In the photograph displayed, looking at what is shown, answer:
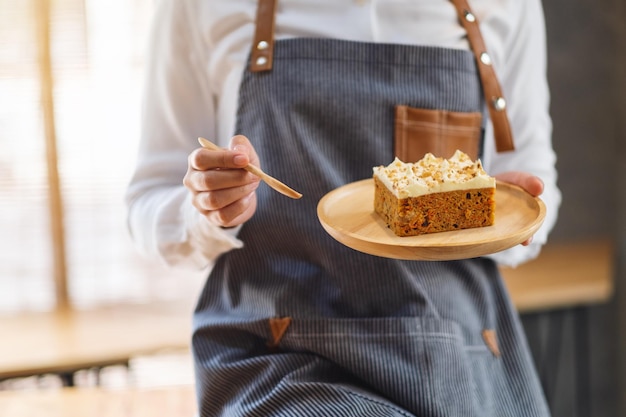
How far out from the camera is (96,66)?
2.11 m

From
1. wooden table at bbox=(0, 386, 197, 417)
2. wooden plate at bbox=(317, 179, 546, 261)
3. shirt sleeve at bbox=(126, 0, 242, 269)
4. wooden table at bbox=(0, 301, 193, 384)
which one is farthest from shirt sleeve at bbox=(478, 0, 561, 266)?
wooden table at bbox=(0, 301, 193, 384)

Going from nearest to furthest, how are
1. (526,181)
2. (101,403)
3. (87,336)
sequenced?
(526,181) → (101,403) → (87,336)

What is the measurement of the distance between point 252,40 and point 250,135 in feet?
0.53

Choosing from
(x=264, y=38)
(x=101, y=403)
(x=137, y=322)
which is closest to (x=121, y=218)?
(x=137, y=322)

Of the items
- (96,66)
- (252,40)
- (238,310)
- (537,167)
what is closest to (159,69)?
(252,40)

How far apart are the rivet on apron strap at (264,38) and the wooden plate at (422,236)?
9.9 inches

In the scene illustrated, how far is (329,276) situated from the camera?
3.98 ft

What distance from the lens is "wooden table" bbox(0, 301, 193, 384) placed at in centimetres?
211

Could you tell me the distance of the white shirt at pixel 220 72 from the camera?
1.25 meters

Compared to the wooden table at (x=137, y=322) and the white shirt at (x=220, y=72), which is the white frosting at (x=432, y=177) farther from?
the wooden table at (x=137, y=322)

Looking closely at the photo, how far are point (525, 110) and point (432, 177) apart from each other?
40cm

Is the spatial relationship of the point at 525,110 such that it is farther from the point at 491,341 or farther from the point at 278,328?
the point at 278,328

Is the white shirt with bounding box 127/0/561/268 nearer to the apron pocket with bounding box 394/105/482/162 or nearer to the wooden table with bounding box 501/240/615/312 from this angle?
the apron pocket with bounding box 394/105/482/162

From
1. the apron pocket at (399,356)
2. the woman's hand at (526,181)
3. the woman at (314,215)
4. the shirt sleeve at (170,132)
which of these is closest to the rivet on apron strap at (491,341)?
the woman at (314,215)
